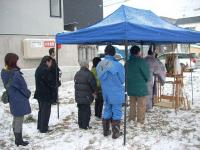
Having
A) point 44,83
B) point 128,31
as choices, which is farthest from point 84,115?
point 128,31

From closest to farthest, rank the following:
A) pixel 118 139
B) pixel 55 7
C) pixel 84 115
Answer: pixel 118 139 < pixel 84 115 < pixel 55 7

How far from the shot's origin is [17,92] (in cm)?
619

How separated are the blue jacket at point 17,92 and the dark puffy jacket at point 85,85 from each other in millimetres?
1300

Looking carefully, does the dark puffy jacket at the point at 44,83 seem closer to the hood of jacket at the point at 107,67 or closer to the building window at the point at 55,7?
the hood of jacket at the point at 107,67

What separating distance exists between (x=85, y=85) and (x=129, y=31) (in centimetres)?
168

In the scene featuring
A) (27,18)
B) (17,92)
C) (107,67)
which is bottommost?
(17,92)

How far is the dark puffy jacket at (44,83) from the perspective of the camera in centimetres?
696

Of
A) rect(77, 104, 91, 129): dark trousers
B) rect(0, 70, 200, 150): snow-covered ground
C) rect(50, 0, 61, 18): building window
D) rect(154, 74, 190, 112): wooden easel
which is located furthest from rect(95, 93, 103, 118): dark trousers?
A: rect(50, 0, 61, 18): building window

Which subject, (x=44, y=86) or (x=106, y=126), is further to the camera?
(x=44, y=86)

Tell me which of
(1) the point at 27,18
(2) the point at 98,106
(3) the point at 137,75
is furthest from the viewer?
(1) the point at 27,18

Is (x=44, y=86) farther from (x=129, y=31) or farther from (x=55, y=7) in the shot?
(x=55, y=7)

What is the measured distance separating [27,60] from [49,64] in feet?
26.0

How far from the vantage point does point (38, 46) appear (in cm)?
1465

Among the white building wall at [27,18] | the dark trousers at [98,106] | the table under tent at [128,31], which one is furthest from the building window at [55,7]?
the dark trousers at [98,106]
